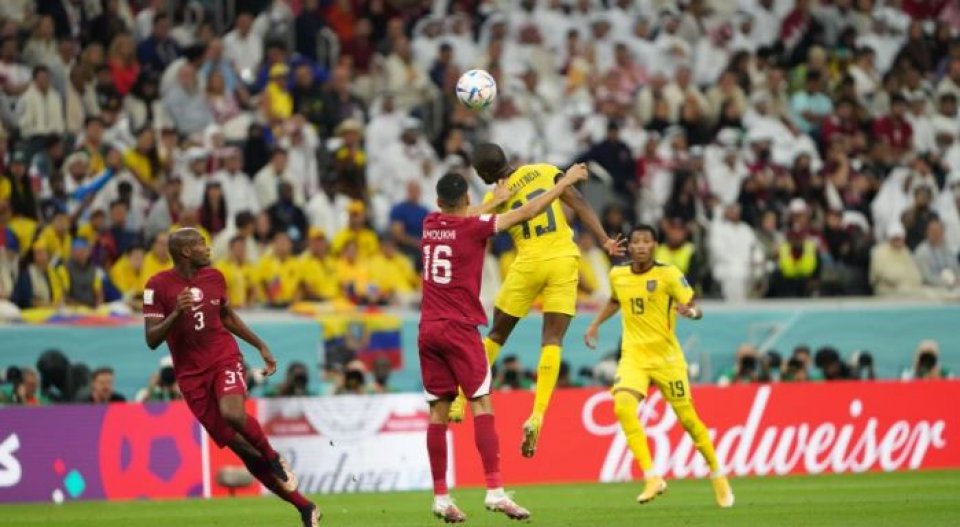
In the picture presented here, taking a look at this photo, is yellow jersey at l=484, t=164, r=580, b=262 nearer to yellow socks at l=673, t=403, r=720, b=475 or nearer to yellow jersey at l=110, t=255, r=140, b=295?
yellow socks at l=673, t=403, r=720, b=475

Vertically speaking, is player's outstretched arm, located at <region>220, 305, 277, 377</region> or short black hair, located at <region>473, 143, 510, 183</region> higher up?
short black hair, located at <region>473, 143, 510, 183</region>

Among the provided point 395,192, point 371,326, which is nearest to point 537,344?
point 371,326

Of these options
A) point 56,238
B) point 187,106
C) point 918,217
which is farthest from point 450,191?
point 918,217

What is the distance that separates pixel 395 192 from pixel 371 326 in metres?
3.88

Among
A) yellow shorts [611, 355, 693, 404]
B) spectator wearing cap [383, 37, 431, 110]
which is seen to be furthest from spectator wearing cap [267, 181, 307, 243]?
yellow shorts [611, 355, 693, 404]

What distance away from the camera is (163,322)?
49.4 ft

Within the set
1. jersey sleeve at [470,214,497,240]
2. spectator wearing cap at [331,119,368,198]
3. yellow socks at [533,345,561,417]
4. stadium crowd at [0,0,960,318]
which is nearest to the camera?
jersey sleeve at [470,214,497,240]

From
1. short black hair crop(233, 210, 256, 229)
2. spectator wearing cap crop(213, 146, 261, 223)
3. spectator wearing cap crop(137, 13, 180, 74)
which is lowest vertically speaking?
short black hair crop(233, 210, 256, 229)

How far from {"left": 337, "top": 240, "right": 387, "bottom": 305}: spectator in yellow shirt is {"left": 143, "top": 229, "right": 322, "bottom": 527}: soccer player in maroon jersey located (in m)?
9.84

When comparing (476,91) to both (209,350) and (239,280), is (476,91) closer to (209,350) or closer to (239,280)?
(209,350)

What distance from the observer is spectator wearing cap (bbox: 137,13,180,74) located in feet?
94.3

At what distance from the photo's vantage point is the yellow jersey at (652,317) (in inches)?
741

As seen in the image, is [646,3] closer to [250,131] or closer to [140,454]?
[250,131]

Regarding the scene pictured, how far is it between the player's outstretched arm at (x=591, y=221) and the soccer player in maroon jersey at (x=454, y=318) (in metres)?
1.09
